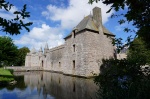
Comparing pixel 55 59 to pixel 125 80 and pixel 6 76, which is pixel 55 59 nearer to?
pixel 6 76

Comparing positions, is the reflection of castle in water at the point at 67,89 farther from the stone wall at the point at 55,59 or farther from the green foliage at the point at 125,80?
the stone wall at the point at 55,59

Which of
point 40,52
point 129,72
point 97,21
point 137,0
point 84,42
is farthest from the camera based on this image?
point 40,52

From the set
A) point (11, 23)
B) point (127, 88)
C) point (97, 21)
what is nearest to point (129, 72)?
point (127, 88)

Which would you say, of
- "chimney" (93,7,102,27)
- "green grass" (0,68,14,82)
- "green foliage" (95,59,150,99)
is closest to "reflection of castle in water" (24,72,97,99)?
"green grass" (0,68,14,82)

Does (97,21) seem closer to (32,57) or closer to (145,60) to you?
(145,60)

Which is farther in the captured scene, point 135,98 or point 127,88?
point 127,88

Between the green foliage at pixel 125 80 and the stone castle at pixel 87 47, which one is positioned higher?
the stone castle at pixel 87 47

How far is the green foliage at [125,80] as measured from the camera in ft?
14.7

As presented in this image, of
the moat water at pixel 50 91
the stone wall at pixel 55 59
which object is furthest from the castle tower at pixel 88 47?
the moat water at pixel 50 91

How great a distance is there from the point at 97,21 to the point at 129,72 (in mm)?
19701

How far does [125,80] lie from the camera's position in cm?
492

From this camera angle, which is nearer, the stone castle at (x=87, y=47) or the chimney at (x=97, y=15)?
the stone castle at (x=87, y=47)

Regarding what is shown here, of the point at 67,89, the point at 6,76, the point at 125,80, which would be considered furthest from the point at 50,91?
the point at 6,76

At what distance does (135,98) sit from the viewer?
4270 mm
